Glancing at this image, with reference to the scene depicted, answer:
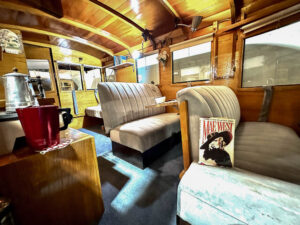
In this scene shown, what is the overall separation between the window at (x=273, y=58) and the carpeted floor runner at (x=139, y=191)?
176 cm

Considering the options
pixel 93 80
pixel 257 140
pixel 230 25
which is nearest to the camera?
pixel 257 140

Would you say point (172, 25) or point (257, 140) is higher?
point (172, 25)

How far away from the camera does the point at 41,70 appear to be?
2861 mm

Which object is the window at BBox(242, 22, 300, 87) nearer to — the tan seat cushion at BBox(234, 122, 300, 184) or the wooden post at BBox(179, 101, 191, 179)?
the tan seat cushion at BBox(234, 122, 300, 184)

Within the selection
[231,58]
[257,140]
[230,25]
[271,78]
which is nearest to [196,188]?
[257,140]

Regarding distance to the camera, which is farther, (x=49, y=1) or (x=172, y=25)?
(x=172, y=25)

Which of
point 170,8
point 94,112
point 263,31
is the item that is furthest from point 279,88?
point 94,112

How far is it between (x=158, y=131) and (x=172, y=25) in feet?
7.08

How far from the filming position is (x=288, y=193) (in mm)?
417

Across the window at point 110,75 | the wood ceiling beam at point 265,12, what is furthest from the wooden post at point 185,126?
the window at point 110,75

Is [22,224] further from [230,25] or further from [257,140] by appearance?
[230,25]

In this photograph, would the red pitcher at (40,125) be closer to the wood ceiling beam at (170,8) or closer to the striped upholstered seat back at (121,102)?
the striped upholstered seat back at (121,102)

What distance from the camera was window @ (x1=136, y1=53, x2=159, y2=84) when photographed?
115 inches

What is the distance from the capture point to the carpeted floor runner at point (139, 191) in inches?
34.2
